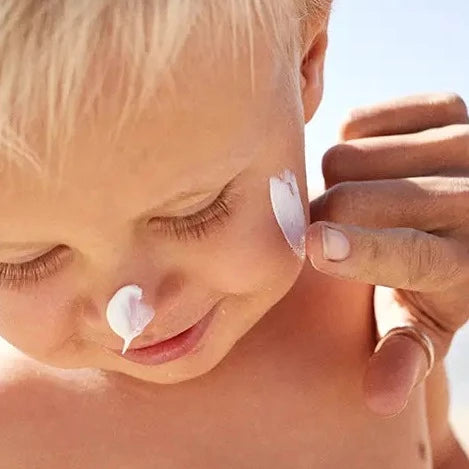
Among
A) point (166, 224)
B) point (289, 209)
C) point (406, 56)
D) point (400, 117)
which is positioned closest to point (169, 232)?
point (166, 224)

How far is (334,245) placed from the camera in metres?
0.68

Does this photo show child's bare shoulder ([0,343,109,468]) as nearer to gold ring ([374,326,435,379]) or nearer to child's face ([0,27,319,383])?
child's face ([0,27,319,383])

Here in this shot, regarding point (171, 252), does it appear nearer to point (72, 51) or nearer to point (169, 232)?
point (169, 232)

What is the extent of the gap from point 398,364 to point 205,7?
0.39 metres

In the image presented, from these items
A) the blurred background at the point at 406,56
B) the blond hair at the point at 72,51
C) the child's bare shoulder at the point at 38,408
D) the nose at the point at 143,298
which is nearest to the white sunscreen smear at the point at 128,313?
the nose at the point at 143,298

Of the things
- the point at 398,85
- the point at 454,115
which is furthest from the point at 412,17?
the point at 454,115

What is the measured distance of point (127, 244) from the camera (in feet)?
Answer: 1.99

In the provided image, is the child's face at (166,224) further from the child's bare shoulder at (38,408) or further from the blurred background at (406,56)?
the blurred background at (406,56)

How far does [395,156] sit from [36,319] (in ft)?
1.13

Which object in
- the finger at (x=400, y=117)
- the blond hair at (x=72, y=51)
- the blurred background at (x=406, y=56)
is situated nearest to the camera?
the blond hair at (x=72, y=51)

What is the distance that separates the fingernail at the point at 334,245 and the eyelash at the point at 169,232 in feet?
0.26

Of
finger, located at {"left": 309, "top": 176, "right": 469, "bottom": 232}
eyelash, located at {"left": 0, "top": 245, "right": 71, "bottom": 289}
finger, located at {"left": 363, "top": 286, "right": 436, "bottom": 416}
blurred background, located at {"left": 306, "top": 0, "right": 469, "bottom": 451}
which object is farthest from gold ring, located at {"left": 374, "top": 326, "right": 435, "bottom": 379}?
blurred background, located at {"left": 306, "top": 0, "right": 469, "bottom": 451}

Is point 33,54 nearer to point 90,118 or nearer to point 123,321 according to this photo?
point 90,118

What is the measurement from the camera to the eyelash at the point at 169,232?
614 millimetres
